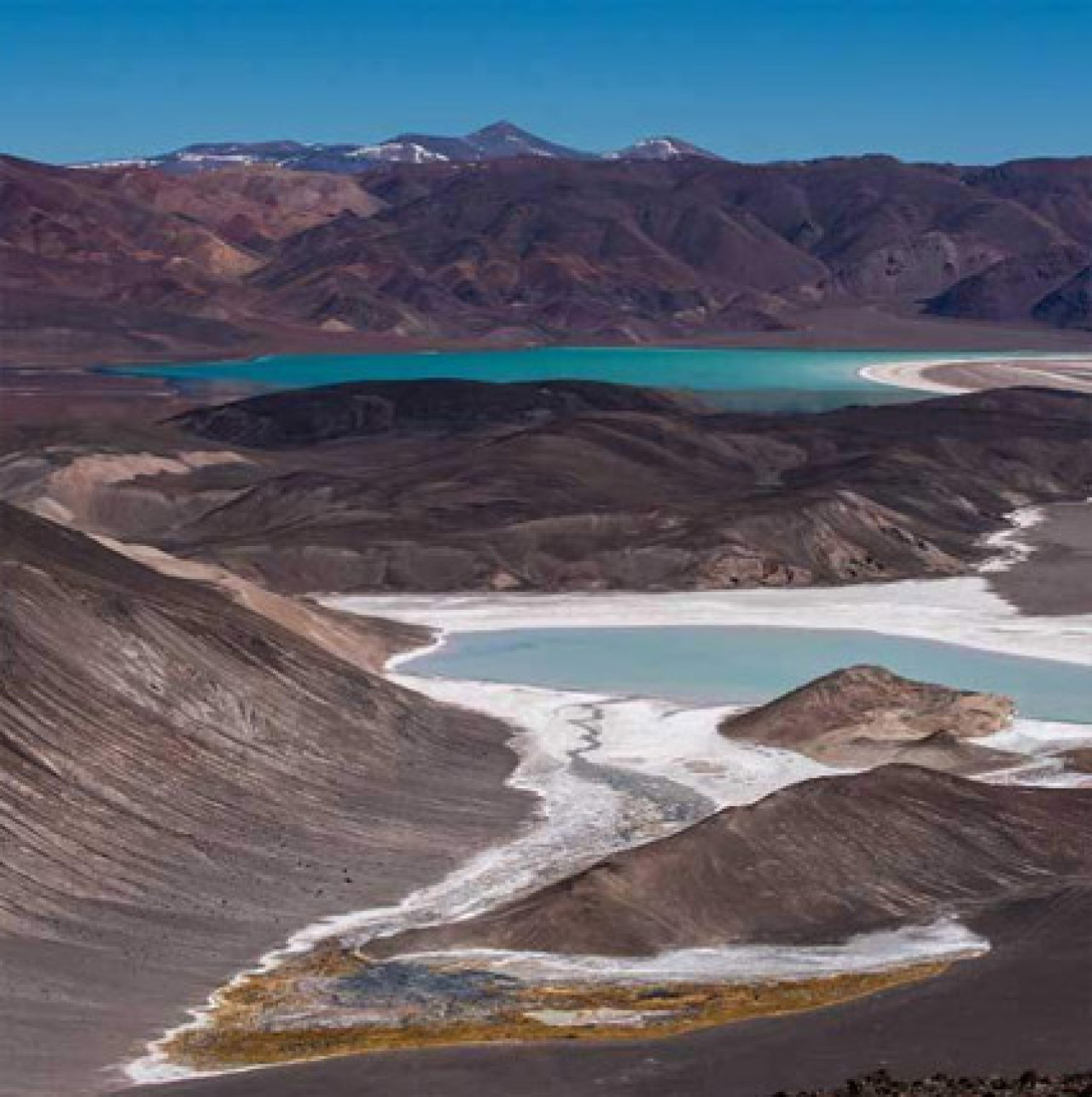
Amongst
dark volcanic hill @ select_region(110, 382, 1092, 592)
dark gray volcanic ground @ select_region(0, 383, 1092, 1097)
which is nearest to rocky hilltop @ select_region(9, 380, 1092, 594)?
dark volcanic hill @ select_region(110, 382, 1092, 592)

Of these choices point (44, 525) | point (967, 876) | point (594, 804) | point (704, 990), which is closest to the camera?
point (704, 990)

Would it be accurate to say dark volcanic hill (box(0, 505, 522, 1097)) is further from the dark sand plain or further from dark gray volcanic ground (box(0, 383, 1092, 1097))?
the dark sand plain

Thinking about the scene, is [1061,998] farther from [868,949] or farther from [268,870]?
[268,870]

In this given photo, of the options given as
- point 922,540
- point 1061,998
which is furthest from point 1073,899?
point 922,540

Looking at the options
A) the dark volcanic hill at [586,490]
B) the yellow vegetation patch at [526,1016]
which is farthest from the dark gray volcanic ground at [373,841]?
the yellow vegetation patch at [526,1016]

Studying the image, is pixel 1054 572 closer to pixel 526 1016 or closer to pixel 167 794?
pixel 167 794

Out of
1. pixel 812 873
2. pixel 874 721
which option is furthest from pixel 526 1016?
pixel 874 721

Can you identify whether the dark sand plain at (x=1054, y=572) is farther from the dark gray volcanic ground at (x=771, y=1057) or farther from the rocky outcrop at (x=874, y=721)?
the dark gray volcanic ground at (x=771, y=1057)
